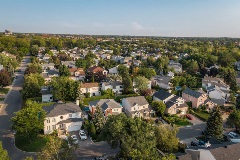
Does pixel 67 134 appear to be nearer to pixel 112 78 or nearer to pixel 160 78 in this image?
pixel 112 78

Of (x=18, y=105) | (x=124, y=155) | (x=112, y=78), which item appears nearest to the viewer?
(x=124, y=155)

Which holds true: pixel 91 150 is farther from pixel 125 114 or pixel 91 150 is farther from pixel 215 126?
pixel 215 126

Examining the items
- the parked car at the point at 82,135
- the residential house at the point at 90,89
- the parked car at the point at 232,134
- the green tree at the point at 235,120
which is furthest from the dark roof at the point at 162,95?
the parked car at the point at 82,135

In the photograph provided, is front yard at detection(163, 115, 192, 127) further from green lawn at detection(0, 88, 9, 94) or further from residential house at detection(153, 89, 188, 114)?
green lawn at detection(0, 88, 9, 94)

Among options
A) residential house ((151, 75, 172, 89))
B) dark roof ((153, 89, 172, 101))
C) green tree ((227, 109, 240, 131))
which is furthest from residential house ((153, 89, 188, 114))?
residential house ((151, 75, 172, 89))

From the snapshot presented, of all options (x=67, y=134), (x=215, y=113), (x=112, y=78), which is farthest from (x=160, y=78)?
(x=67, y=134)

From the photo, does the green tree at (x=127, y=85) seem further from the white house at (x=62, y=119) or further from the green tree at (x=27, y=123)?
the green tree at (x=27, y=123)

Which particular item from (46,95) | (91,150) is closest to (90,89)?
(46,95)
